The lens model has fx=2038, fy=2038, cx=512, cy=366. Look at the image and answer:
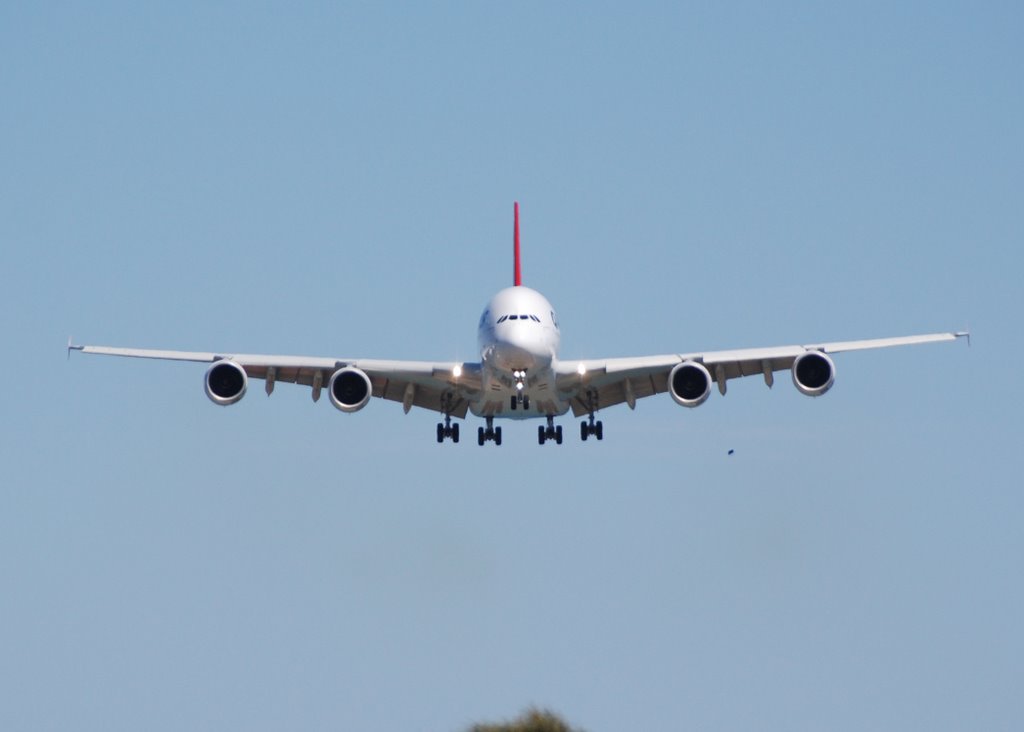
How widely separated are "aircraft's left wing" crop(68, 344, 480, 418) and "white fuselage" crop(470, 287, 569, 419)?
0.80 m

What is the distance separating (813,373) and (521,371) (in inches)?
294

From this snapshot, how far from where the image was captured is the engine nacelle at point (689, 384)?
51.8 m

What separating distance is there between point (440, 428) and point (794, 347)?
10.5 metres

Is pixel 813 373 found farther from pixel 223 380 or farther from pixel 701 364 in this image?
pixel 223 380

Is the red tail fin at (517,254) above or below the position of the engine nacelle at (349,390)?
above

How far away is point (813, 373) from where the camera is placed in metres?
51.6

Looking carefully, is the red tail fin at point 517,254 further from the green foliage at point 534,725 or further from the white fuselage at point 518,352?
the green foliage at point 534,725

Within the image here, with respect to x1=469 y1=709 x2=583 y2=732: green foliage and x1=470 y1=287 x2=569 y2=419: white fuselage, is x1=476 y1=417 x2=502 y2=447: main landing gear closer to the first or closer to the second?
x1=470 y1=287 x2=569 y2=419: white fuselage

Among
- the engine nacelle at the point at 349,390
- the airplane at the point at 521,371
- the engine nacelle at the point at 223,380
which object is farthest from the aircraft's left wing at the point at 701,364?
the engine nacelle at the point at 223,380

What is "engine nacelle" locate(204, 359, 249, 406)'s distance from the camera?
51500mm

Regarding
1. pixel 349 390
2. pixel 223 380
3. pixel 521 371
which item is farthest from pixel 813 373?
pixel 223 380

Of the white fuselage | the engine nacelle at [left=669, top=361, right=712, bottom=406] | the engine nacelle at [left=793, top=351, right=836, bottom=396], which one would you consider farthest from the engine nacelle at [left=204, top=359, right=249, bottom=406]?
the engine nacelle at [left=793, top=351, right=836, bottom=396]

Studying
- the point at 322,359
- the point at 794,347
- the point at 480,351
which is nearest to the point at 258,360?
the point at 322,359

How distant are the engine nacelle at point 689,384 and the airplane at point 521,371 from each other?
1.0 inches
